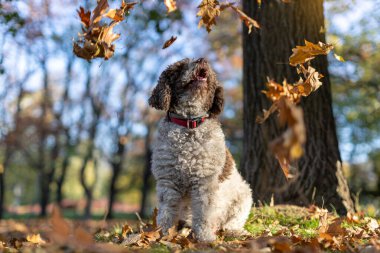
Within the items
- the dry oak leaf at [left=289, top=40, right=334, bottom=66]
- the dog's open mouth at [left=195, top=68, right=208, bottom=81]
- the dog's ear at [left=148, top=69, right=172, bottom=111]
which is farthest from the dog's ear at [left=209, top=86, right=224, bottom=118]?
the dry oak leaf at [left=289, top=40, right=334, bottom=66]

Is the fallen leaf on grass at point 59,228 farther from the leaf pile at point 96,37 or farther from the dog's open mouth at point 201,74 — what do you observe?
the dog's open mouth at point 201,74

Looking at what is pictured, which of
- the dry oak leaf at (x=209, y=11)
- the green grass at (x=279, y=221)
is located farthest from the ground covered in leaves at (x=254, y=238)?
the dry oak leaf at (x=209, y=11)

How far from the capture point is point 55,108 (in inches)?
1031

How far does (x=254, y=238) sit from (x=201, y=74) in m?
1.76

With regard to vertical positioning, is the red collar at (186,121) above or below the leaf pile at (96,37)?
below

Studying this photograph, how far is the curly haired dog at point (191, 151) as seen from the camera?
4676 mm

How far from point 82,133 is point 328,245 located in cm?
2250

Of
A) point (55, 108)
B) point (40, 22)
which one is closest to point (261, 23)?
point (40, 22)

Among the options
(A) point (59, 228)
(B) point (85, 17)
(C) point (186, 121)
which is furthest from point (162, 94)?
(A) point (59, 228)

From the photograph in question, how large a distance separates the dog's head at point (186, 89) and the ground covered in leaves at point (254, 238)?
1.29m

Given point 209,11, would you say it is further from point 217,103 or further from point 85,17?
point 85,17

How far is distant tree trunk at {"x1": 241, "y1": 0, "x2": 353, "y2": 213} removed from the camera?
6781 mm

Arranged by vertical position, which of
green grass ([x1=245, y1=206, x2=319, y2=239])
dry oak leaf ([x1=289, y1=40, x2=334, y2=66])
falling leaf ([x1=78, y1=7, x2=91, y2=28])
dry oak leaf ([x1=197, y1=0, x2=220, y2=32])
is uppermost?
dry oak leaf ([x1=197, y1=0, x2=220, y2=32])

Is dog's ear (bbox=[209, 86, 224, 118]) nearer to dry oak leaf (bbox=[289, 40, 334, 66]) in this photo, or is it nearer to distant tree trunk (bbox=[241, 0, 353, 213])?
dry oak leaf (bbox=[289, 40, 334, 66])
